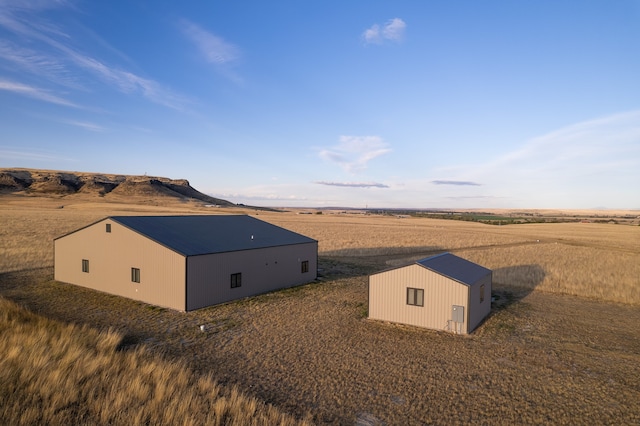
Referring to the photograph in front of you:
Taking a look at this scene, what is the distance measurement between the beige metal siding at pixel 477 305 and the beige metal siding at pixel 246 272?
517 inches

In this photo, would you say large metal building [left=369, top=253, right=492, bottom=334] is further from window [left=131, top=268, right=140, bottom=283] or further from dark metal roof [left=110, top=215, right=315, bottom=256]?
window [left=131, top=268, right=140, bottom=283]

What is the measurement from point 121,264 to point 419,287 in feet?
57.9

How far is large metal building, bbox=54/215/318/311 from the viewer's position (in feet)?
69.7

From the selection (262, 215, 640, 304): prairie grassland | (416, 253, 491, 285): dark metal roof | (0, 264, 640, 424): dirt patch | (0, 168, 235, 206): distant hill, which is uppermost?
(0, 168, 235, 206): distant hill

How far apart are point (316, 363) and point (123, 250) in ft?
50.6

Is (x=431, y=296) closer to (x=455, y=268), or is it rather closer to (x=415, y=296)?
(x=415, y=296)

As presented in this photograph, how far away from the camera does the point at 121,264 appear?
23.8 meters

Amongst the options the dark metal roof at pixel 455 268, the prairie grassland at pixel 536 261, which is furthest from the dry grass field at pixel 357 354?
the dark metal roof at pixel 455 268

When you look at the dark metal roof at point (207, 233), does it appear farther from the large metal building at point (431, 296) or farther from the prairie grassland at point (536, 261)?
the prairie grassland at point (536, 261)

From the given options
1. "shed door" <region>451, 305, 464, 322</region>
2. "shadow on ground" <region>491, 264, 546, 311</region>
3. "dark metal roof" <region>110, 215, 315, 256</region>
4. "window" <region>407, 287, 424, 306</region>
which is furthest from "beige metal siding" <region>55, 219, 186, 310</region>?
"shadow on ground" <region>491, 264, 546, 311</region>

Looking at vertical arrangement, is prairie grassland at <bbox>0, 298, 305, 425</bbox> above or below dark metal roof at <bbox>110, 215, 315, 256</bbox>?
below

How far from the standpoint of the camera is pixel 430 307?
18578mm

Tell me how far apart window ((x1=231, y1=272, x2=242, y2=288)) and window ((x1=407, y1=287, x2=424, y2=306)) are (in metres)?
10.5

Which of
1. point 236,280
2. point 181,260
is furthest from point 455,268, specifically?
point 181,260
